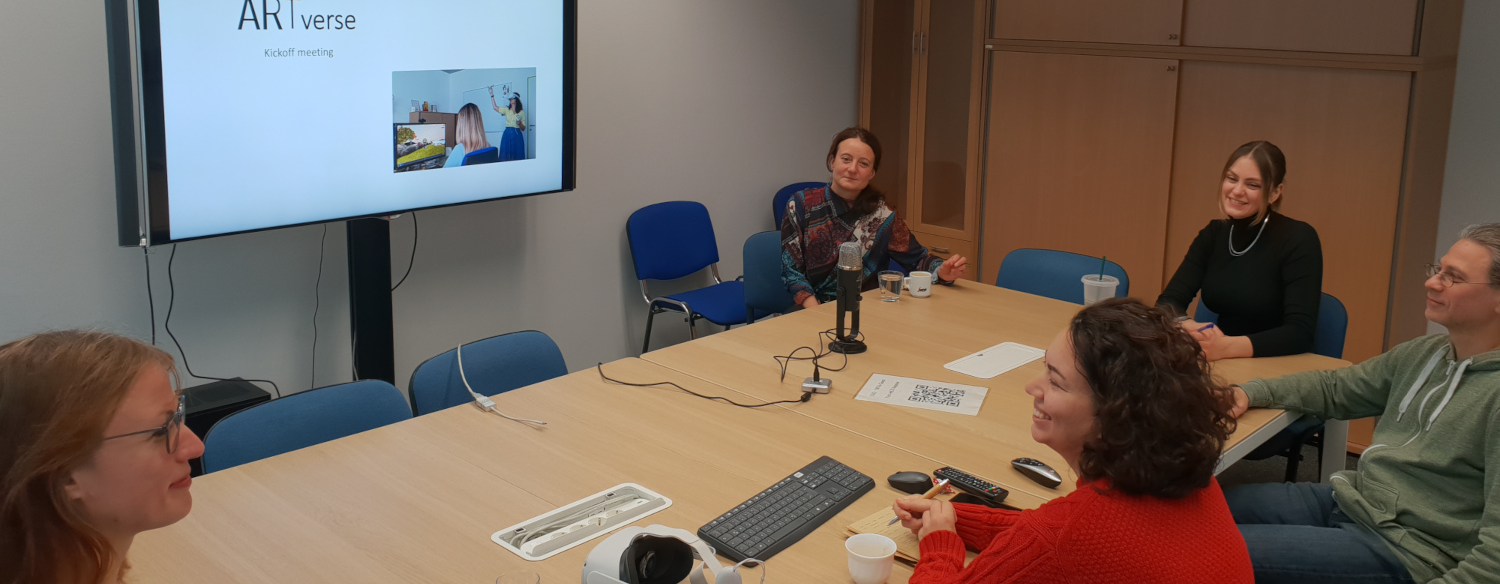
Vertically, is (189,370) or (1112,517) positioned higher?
(1112,517)

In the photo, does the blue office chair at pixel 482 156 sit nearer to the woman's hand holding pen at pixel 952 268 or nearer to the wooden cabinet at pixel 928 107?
the woman's hand holding pen at pixel 952 268

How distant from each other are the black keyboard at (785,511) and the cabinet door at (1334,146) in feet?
9.53

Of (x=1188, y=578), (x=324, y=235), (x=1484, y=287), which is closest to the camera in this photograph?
(x=1188, y=578)

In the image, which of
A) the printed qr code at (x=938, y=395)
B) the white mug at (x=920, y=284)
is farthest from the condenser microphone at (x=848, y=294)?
the white mug at (x=920, y=284)

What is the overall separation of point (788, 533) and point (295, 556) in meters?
0.88

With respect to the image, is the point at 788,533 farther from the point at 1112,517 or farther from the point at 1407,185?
the point at 1407,185

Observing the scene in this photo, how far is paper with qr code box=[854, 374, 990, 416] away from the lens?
104 inches

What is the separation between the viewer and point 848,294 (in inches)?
119

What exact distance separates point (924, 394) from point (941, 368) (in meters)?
0.24

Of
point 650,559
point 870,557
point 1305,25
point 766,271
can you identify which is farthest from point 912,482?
point 1305,25

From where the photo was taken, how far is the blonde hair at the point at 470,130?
377 centimetres

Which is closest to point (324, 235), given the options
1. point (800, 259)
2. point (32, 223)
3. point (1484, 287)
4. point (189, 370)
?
point (189, 370)

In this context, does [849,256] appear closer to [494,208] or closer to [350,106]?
[350,106]

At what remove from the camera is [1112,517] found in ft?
4.88
